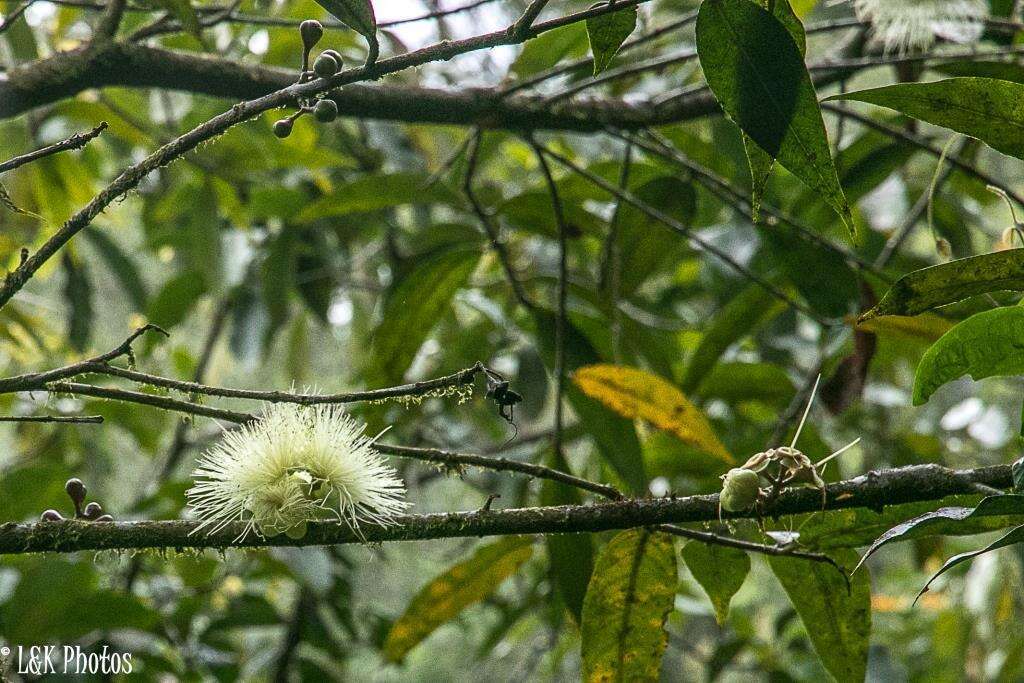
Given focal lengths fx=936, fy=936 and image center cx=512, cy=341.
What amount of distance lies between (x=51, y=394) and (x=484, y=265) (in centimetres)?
132

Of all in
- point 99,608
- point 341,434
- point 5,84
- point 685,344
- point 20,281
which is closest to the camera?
point 20,281

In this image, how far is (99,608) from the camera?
128 centimetres

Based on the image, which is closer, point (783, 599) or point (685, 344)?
point (685, 344)

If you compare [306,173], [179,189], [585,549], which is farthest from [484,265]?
[585,549]

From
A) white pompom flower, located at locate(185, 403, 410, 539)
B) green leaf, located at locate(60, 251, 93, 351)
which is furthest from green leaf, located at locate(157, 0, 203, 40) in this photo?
green leaf, located at locate(60, 251, 93, 351)

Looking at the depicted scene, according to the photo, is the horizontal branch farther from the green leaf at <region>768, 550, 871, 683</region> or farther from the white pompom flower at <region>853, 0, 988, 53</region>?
the white pompom flower at <region>853, 0, 988, 53</region>

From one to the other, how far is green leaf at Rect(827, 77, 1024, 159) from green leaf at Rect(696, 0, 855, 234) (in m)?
0.05

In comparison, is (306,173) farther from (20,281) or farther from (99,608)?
(20,281)

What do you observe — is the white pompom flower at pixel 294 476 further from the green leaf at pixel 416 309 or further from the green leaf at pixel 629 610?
the green leaf at pixel 416 309

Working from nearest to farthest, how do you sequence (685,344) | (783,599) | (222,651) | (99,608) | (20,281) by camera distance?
1. (20,281)
2. (99,608)
3. (685,344)
4. (222,651)
5. (783,599)

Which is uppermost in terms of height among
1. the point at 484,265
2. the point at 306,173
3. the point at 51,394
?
the point at 306,173

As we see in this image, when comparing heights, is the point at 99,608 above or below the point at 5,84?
below

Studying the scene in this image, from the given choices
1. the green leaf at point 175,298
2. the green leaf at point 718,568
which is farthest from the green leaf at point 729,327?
the green leaf at point 175,298

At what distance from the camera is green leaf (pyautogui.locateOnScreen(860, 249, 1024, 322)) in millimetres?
537
